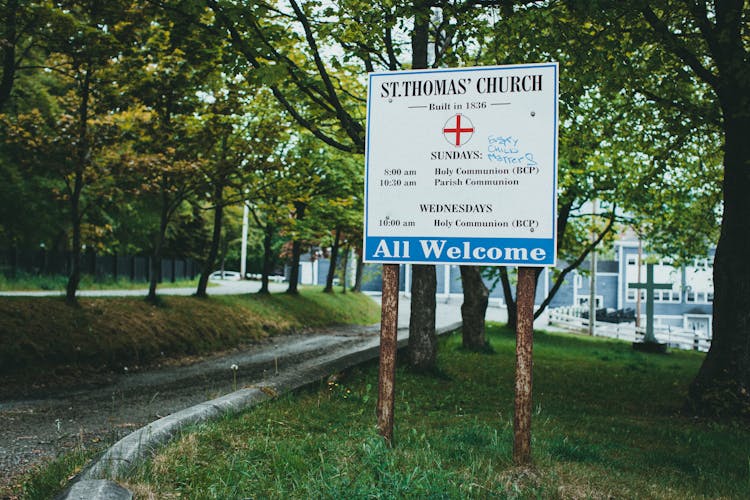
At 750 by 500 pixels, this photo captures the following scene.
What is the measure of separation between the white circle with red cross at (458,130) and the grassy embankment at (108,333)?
7.45 meters

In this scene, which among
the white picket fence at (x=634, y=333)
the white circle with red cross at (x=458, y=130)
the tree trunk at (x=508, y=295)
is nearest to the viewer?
the white circle with red cross at (x=458, y=130)

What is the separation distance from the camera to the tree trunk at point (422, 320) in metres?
11.1

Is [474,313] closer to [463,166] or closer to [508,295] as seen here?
[508,295]

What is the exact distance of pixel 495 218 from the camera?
516 centimetres

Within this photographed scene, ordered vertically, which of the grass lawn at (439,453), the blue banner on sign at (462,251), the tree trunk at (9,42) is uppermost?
the tree trunk at (9,42)

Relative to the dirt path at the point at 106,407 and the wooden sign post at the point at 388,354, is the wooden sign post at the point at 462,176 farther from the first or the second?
the dirt path at the point at 106,407

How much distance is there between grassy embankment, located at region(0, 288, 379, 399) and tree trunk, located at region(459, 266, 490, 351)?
579cm

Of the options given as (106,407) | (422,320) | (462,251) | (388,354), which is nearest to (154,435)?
(388,354)

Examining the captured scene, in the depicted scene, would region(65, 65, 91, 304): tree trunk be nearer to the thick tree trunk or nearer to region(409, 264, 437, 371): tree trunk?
region(409, 264, 437, 371): tree trunk

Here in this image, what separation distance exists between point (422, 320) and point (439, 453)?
6.27 m

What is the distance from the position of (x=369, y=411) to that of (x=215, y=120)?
9892mm

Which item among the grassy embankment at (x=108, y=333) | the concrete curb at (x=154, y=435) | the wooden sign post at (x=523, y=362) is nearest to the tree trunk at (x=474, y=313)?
the grassy embankment at (x=108, y=333)

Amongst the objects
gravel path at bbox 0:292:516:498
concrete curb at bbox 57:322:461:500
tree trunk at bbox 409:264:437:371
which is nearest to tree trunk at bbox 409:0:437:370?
tree trunk at bbox 409:264:437:371

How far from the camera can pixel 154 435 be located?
4832 millimetres
